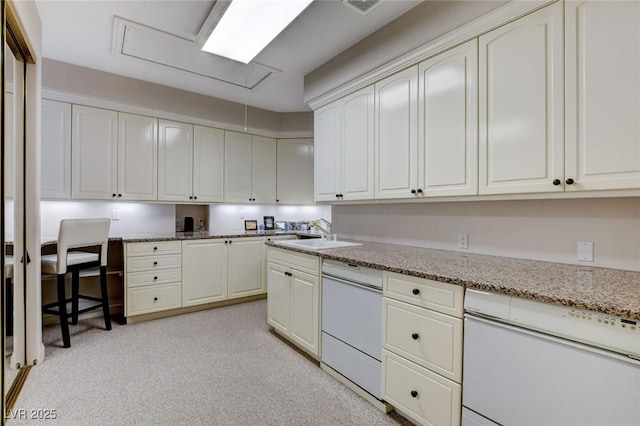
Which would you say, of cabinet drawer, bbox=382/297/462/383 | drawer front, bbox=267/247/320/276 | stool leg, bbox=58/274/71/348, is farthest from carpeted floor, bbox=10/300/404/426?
drawer front, bbox=267/247/320/276

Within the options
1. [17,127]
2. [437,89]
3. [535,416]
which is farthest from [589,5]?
[17,127]

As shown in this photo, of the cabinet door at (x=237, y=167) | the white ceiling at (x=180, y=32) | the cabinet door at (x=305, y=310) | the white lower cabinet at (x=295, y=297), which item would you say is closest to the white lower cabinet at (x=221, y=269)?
the cabinet door at (x=237, y=167)

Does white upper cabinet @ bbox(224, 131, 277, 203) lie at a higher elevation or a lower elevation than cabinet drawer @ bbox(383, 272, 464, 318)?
higher

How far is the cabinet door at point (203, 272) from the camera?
342 centimetres

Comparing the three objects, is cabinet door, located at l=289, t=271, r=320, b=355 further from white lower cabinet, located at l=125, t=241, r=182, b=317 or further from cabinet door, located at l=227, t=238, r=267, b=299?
white lower cabinet, located at l=125, t=241, r=182, b=317

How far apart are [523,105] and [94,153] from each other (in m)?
3.79

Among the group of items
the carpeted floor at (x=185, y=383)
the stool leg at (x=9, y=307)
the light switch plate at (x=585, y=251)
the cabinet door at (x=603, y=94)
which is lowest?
the carpeted floor at (x=185, y=383)

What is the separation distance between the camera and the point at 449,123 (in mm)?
1992

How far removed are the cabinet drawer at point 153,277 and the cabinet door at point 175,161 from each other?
0.90m

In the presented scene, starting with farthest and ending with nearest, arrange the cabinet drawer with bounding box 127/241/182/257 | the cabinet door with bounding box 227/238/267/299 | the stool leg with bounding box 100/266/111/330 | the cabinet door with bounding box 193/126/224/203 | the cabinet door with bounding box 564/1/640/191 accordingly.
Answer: the cabinet door with bounding box 193/126/224/203, the cabinet door with bounding box 227/238/267/299, the cabinet drawer with bounding box 127/241/182/257, the stool leg with bounding box 100/266/111/330, the cabinet door with bounding box 564/1/640/191

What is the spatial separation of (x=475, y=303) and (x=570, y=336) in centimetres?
33

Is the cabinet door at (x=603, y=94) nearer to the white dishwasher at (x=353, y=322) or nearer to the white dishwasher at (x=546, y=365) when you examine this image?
the white dishwasher at (x=546, y=365)

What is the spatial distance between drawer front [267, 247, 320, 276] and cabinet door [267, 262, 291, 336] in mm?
67

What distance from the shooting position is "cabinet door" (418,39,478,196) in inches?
73.8
